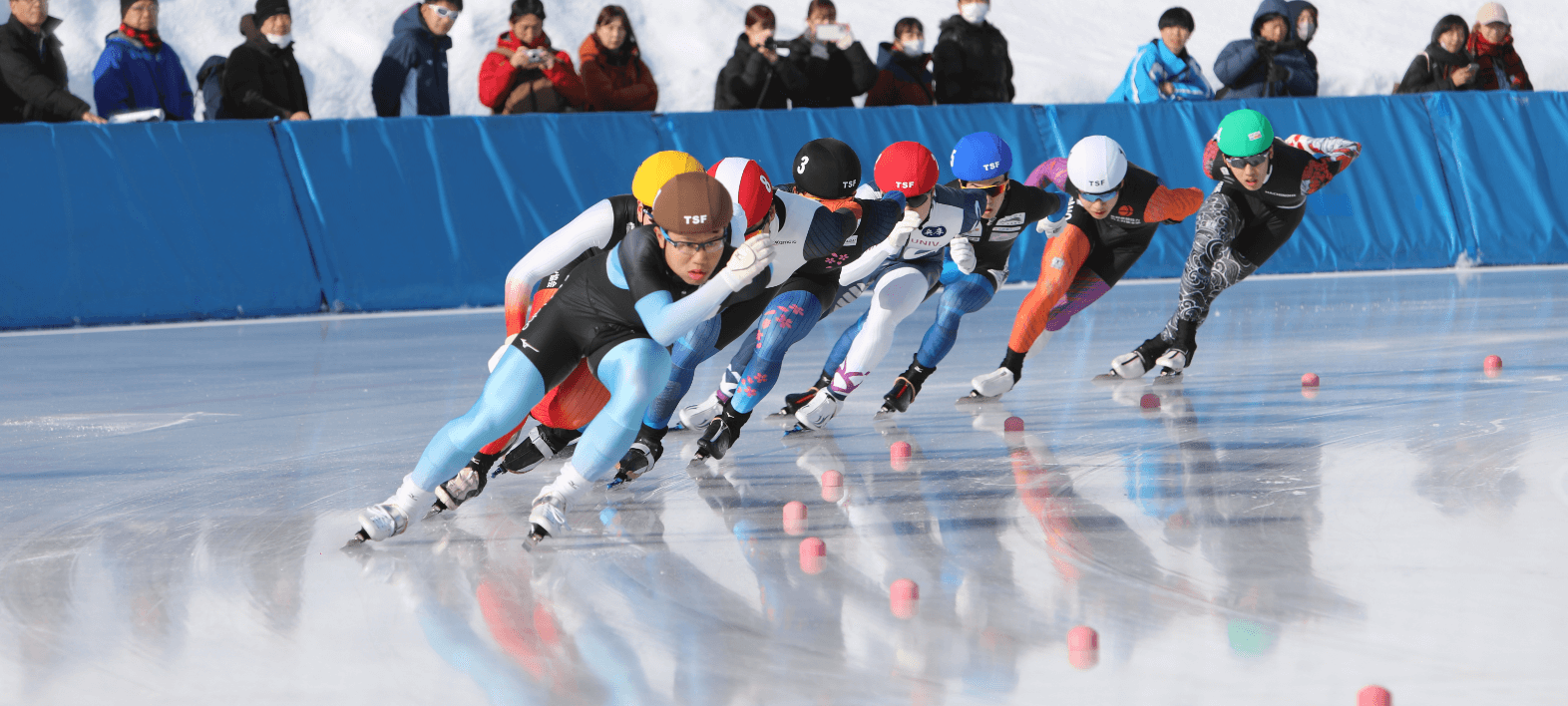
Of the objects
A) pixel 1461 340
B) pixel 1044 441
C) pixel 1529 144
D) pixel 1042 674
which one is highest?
pixel 1529 144

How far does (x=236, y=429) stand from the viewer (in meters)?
5.22

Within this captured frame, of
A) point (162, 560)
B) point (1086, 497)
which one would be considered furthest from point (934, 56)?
point (162, 560)

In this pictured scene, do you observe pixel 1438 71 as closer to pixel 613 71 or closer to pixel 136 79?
pixel 613 71

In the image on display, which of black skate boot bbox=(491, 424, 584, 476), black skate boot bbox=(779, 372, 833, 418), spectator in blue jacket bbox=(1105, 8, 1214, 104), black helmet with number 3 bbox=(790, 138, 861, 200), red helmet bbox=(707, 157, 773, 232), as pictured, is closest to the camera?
red helmet bbox=(707, 157, 773, 232)

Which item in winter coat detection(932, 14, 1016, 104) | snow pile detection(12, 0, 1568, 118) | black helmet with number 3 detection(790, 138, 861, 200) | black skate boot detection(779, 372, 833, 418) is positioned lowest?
black skate boot detection(779, 372, 833, 418)

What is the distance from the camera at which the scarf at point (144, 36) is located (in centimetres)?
898

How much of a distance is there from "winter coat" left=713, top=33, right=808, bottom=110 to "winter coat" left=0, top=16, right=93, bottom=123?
4.31 meters

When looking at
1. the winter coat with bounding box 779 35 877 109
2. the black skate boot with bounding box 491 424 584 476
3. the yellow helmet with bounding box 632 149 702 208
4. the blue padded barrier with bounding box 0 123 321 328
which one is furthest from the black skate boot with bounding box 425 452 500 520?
the winter coat with bounding box 779 35 877 109

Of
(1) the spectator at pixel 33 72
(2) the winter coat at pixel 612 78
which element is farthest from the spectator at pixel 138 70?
(2) the winter coat at pixel 612 78

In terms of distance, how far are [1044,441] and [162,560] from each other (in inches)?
110

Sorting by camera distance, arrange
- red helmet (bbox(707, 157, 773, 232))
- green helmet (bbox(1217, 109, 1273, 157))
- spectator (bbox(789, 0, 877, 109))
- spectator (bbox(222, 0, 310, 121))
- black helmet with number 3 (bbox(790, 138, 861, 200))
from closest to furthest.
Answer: red helmet (bbox(707, 157, 773, 232)) → black helmet with number 3 (bbox(790, 138, 861, 200)) → green helmet (bbox(1217, 109, 1273, 157)) → spectator (bbox(222, 0, 310, 121)) → spectator (bbox(789, 0, 877, 109))

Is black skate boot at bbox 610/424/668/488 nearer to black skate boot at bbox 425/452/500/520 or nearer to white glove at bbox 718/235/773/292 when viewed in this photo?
black skate boot at bbox 425/452/500/520

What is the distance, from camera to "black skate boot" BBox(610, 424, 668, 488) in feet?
13.8

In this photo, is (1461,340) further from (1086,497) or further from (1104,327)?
(1086,497)
